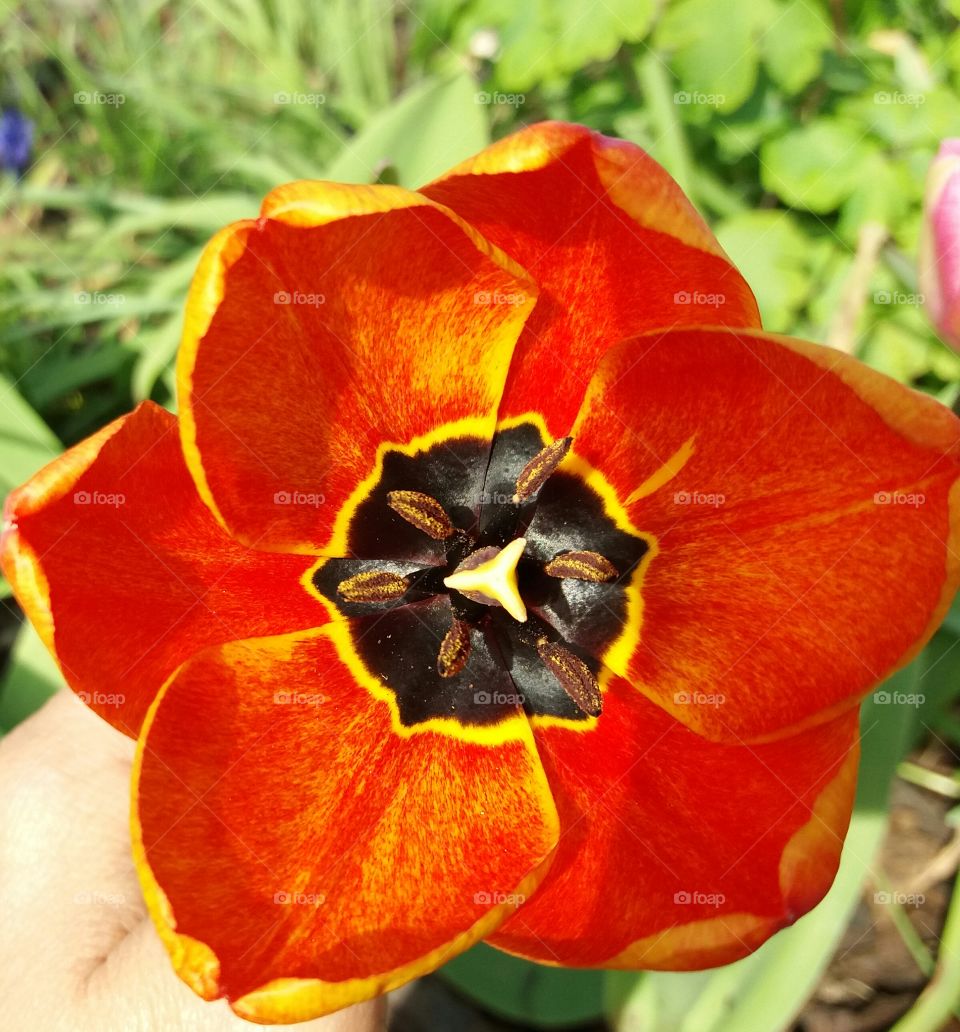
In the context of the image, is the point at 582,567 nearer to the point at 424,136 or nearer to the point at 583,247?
the point at 583,247

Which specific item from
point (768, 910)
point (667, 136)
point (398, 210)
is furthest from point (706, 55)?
point (768, 910)

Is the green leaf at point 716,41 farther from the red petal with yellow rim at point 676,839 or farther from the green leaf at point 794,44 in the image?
the red petal with yellow rim at point 676,839

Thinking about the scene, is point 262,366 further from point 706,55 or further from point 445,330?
point 706,55

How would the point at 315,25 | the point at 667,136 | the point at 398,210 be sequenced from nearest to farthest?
1. the point at 398,210
2. the point at 667,136
3. the point at 315,25

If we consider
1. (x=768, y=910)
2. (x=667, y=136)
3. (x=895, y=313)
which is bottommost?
(x=895, y=313)

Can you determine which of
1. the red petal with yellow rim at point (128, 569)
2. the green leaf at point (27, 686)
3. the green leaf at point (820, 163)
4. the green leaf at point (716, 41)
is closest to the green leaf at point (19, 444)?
the green leaf at point (27, 686)

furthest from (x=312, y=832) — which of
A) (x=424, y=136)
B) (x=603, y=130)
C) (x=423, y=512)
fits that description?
(x=603, y=130)
